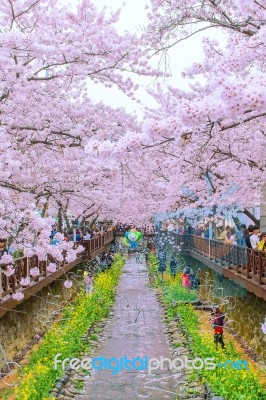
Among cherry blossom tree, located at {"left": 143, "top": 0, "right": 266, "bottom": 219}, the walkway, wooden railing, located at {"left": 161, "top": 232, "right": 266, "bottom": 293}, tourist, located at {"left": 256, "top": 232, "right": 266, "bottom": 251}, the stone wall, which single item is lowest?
the walkway

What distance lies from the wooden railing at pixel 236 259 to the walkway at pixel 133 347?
3777 millimetres

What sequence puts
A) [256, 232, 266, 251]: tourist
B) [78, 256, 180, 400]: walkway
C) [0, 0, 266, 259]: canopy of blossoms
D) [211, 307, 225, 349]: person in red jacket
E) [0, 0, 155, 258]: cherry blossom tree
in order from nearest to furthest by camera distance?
[0, 0, 266, 259]: canopy of blossoms → [0, 0, 155, 258]: cherry blossom tree → [78, 256, 180, 400]: walkway → [256, 232, 266, 251]: tourist → [211, 307, 225, 349]: person in red jacket

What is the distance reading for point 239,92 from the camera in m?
4.57

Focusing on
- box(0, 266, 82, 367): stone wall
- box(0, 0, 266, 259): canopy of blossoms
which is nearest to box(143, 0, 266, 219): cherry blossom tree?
box(0, 0, 266, 259): canopy of blossoms

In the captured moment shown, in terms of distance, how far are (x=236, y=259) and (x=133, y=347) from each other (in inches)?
200

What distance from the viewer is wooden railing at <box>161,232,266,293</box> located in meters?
15.8

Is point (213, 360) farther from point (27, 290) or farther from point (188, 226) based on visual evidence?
point (188, 226)

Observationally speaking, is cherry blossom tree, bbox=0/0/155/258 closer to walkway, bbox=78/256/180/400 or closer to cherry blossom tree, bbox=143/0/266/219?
cherry blossom tree, bbox=143/0/266/219

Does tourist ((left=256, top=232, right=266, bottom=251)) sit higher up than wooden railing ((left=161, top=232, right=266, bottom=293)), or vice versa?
tourist ((left=256, top=232, right=266, bottom=251))

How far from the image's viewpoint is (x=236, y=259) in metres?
20.2

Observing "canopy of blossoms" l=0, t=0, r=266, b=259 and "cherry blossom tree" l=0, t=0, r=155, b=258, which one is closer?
"canopy of blossoms" l=0, t=0, r=266, b=259

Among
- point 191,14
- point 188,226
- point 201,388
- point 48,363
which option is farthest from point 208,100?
point 188,226

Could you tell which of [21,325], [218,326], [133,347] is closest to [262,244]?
[218,326]

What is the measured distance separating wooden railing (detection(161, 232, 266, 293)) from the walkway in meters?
3.78
